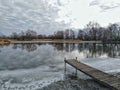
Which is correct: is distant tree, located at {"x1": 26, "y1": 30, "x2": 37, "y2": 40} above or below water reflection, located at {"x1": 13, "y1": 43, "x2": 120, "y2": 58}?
above

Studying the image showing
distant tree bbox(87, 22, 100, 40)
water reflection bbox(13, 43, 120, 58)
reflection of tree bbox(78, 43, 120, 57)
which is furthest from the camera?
distant tree bbox(87, 22, 100, 40)

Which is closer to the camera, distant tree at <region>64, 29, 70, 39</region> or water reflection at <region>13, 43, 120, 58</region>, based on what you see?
water reflection at <region>13, 43, 120, 58</region>

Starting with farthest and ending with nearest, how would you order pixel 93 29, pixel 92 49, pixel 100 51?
1. pixel 93 29
2. pixel 92 49
3. pixel 100 51

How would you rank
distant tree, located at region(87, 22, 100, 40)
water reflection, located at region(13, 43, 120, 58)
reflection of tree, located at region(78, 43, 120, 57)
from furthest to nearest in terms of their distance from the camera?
1. distant tree, located at region(87, 22, 100, 40)
2. water reflection, located at region(13, 43, 120, 58)
3. reflection of tree, located at region(78, 43, 120, 57)

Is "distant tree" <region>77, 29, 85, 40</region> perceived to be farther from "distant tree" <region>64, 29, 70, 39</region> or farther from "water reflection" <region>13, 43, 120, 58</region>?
"water reflection" <region>13, 43, 120, 58</region>

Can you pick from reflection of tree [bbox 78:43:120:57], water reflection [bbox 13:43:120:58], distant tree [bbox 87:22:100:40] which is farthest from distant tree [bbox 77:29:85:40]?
reflection of tree [bbox 78:43:120:57]

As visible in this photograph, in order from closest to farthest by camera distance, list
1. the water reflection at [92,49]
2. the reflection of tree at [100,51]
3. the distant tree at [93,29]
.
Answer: the reflection of tree at [100,51], the water reflection at [92,49], the distant tree at [93,29]

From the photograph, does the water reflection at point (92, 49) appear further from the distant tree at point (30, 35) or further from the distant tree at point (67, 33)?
the distant tree at point (67, 33)

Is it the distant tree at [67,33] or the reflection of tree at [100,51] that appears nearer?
the reflection of tree at [100,51]

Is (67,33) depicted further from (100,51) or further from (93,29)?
(100,51)

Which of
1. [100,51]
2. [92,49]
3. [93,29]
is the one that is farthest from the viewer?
[93,29]

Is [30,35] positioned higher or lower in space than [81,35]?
higher

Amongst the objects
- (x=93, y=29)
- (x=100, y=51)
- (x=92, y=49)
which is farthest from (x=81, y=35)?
(x=100, y=51)

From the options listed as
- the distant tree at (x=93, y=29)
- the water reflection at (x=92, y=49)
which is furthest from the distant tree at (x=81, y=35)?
the water reflection at (x=92, y=49)
